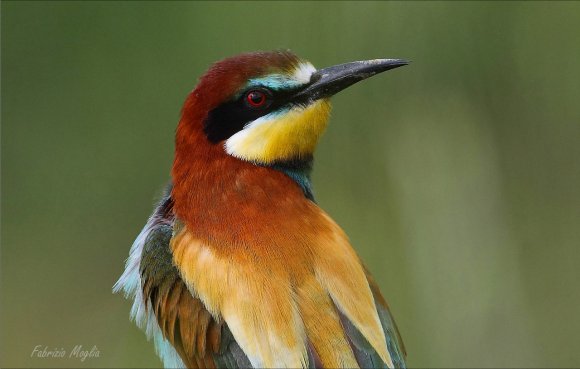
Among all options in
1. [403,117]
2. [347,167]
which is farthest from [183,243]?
[347,167]

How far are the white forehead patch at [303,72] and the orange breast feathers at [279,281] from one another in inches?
13.3

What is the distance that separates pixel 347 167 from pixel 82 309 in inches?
43.6

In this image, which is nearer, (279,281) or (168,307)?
(279,281)

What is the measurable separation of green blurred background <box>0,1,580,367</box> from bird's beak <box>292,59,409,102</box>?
34 centimetres

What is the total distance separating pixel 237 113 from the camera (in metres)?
2.98

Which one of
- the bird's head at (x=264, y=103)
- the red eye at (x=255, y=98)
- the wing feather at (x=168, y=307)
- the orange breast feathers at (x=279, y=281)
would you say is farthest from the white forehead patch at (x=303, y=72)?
the wing feather at (x=168, y=307)

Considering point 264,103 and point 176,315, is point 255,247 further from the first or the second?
point 264,103

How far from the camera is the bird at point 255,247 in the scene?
2639mm

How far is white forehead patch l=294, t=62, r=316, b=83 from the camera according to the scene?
300cm
